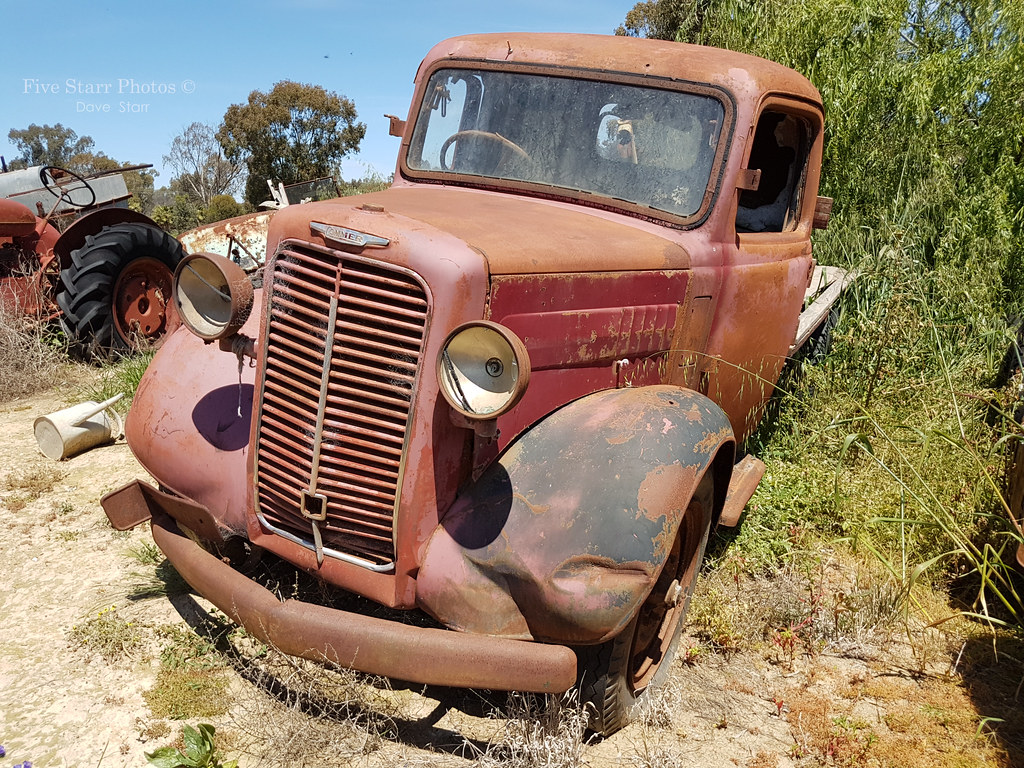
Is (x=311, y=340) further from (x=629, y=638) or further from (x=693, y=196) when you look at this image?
(x=693, y=196)

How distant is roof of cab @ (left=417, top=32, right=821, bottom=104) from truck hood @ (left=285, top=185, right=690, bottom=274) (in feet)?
2.30

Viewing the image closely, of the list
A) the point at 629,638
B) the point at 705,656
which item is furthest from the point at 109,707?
the point at 705,656

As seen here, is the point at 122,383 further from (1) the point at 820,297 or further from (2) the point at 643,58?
(1) the point at 820,297

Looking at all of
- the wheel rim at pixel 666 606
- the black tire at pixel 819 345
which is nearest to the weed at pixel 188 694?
the wheel rim at pixel 666 606

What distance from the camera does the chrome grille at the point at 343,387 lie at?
251 cm

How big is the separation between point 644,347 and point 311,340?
1.31 m

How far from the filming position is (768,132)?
163 inches

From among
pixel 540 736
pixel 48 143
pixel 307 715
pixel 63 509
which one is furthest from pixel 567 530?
pixel 48 143

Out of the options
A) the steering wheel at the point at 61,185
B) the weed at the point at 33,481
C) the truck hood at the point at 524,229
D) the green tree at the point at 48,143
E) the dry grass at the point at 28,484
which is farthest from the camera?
the green tree at the point at 48,143

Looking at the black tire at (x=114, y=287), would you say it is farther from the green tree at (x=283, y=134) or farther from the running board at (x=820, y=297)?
the green tree at (x=283, y=134)

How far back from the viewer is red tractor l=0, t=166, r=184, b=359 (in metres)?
7.12

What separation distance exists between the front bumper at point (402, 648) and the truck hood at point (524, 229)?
3.69ft

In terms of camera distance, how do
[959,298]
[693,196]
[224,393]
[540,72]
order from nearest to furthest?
[224,393], [693,196], [540,72], [959,298]

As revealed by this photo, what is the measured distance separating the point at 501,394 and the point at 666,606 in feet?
3.90
